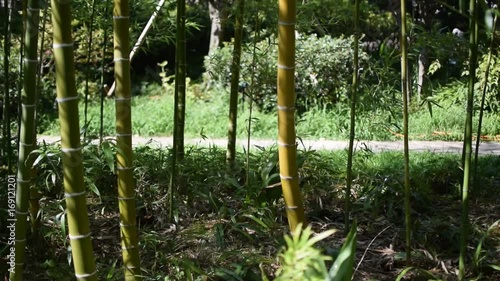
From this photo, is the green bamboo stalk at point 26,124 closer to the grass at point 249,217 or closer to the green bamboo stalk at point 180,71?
the grass at point 249,217

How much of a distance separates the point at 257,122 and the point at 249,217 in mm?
4527

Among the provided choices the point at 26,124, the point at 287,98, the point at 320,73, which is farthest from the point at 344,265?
the point at 320,73

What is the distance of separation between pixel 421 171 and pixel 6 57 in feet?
8.89

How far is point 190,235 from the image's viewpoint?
10.8 feet

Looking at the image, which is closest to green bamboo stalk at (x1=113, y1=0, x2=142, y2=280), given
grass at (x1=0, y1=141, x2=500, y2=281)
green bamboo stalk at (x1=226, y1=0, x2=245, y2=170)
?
grass at (x1=0, y1=141, x2=500, y2=281)

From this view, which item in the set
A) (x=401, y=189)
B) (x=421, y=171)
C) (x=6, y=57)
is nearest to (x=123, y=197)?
(x=6, y=57)

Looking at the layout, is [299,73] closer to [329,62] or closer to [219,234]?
[329,62]

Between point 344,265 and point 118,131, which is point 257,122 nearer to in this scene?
point 118,131

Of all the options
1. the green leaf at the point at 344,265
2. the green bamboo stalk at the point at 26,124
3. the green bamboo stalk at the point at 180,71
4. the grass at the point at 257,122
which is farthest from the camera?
the grass at the point at 257,122

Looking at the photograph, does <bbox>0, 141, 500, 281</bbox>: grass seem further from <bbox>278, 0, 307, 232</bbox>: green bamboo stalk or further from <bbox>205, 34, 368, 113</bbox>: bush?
<bbox>205, 34, 368, 113</bbox>: bush

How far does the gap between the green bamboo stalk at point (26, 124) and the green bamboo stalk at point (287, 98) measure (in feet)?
3.00

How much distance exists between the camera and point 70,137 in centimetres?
207

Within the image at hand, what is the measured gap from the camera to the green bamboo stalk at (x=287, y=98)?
248 centimetres

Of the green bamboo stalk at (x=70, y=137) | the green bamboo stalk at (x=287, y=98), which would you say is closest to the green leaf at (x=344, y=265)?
the green bamboo stalk at (x=287, y=98)
